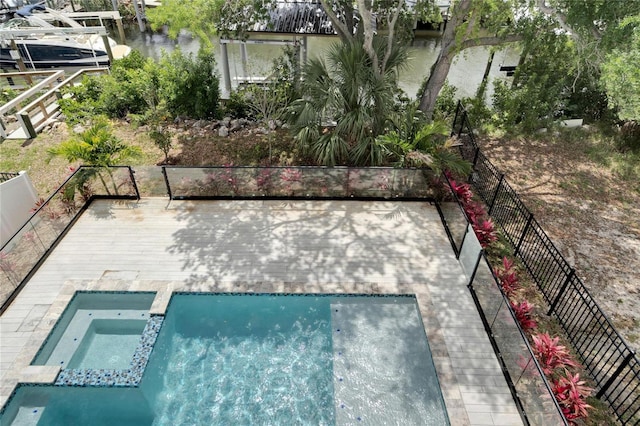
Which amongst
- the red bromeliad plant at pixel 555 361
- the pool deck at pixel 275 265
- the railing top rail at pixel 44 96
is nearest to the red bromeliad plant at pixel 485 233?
the red bromeliad plant at pixel 555 361

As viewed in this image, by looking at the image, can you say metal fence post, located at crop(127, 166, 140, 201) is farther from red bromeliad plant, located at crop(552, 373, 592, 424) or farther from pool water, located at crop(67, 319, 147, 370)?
red bromeliad plant, located at crop(552, 373, 592, 424)

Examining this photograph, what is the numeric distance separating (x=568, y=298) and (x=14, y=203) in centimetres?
1138

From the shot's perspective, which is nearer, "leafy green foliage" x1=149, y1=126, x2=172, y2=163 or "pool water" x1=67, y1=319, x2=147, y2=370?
"pool water" x1=67, y1=319, x2=147, y2=370

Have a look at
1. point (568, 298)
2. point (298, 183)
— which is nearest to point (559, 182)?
point (568, 298)

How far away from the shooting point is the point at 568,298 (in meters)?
6.88

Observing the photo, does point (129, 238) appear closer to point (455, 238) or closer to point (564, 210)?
point (455, 238)

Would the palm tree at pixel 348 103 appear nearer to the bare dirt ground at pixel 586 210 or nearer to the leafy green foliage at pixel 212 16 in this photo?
the leafy green foliage at pixel 212 16

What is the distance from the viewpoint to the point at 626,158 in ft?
40.1

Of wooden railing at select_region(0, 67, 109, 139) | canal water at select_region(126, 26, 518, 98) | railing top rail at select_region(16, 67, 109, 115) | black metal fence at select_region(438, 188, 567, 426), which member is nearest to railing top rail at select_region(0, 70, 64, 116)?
wooden railing at select_region(0, 67, 109, 139)

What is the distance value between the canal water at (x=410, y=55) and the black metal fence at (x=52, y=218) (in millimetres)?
5859

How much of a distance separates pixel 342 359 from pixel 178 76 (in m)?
10.3

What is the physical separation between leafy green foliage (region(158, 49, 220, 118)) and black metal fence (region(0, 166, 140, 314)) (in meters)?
4.28

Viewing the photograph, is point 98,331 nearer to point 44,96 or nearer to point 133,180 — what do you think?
point 133,180

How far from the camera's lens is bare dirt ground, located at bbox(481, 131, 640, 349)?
799 centimetres
